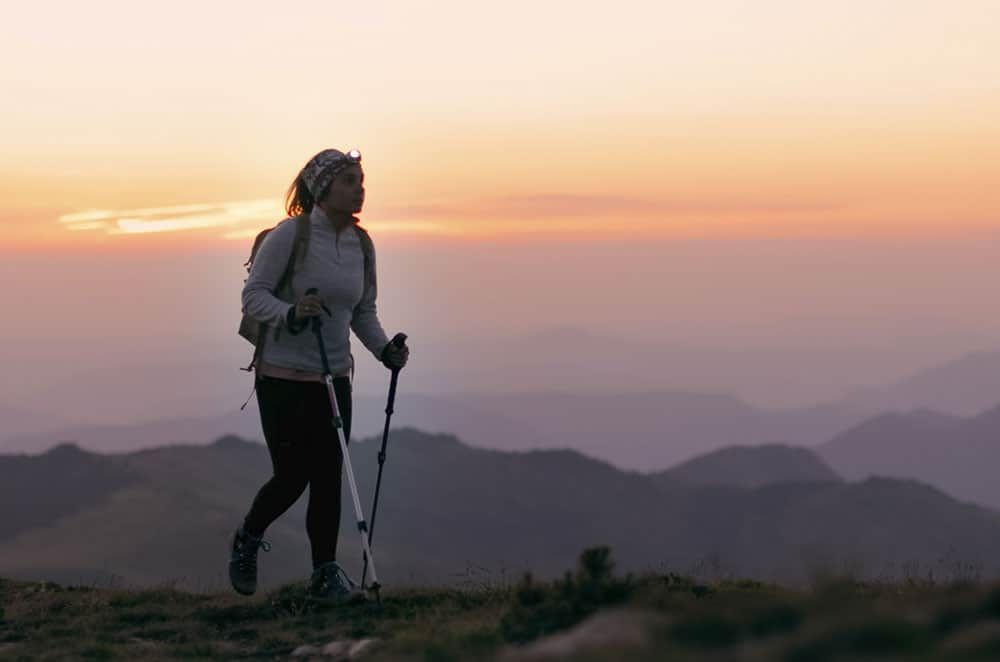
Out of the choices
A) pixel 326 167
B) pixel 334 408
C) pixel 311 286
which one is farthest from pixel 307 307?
pixel 326 167

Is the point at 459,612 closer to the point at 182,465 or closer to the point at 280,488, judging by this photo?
the point at 280,488

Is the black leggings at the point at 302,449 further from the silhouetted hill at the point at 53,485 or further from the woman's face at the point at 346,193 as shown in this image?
the silhouetted hill at the point at 53,485

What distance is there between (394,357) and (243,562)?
6.25 feet

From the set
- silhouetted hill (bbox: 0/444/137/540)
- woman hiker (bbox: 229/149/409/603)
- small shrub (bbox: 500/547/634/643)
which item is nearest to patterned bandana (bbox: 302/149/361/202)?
woman hiker (bbox: 229/149/409/603)

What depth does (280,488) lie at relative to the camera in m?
11.5

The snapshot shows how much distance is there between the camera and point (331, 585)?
459 inches

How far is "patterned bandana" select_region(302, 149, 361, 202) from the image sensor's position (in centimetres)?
1123

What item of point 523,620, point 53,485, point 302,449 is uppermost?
point 302,449

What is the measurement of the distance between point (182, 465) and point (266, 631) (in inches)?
7204

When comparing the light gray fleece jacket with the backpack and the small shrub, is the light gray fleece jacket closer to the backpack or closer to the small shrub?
the backpack

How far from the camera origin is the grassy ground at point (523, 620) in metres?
6.08

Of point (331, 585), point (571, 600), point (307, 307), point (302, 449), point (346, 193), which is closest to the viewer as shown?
point (571, 600)

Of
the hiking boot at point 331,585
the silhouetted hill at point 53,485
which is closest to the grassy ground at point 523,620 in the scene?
the hiking boot at point 331,585

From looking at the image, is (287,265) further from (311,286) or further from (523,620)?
(523,620)
